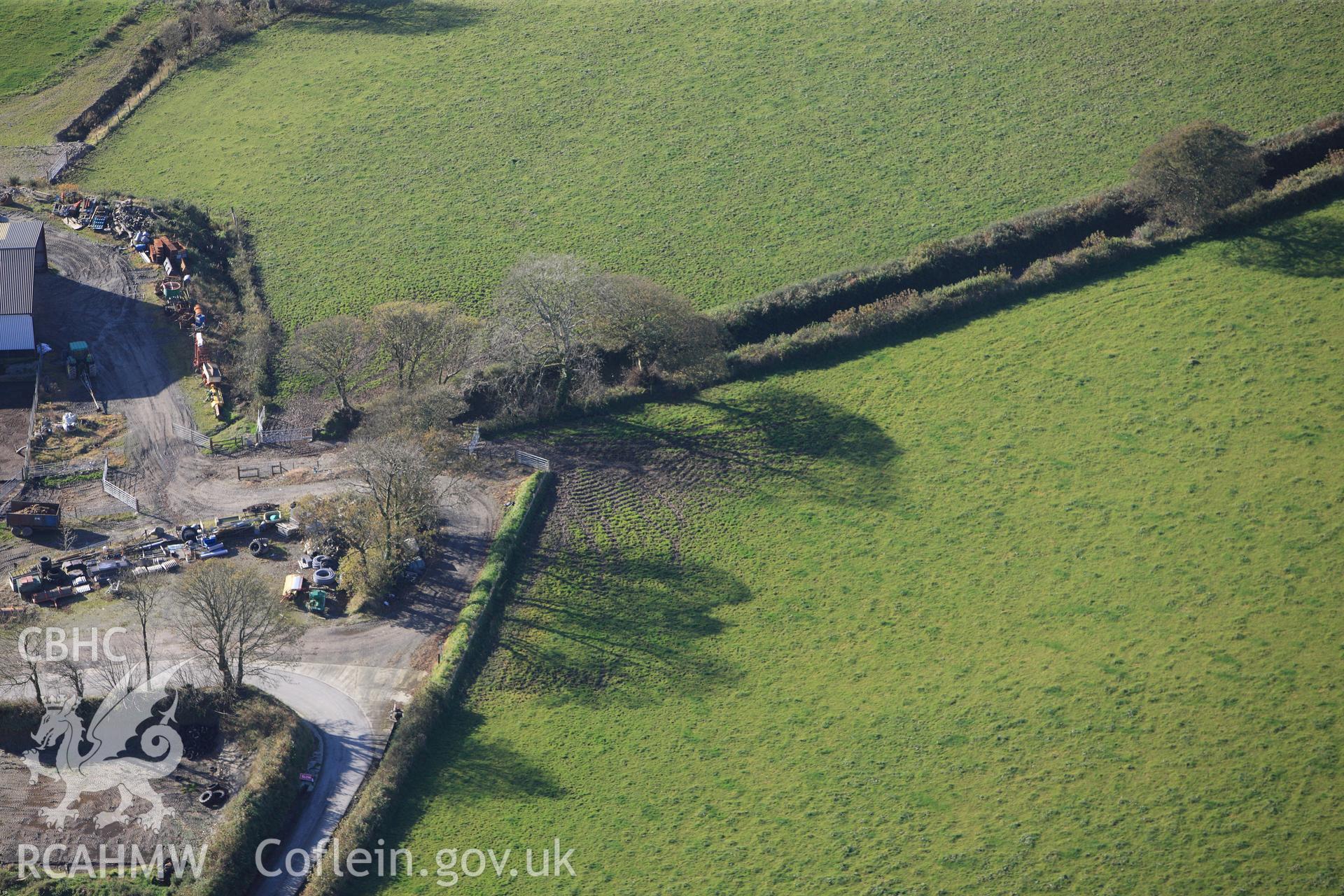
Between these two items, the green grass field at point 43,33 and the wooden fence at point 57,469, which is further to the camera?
the green grass field at point 43,33

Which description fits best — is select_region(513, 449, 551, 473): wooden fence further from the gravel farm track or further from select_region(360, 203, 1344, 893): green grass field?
select_region(360, 203, 1344, 893): green grass field

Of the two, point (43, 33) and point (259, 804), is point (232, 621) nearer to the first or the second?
point (259, 804)

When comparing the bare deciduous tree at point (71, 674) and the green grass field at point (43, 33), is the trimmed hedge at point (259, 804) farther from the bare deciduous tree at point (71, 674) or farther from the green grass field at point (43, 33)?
the green grass field at point (43, 33)

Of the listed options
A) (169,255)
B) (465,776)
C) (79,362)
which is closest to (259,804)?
(465,776)

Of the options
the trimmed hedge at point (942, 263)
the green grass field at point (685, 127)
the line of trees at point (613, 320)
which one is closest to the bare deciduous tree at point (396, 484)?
the line of trees at point (613, 320)

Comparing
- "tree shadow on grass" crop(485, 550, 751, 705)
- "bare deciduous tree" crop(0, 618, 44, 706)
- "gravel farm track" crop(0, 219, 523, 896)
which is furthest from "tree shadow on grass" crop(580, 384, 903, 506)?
"bare deciduous tree" crop(0, 618, 44, 706)

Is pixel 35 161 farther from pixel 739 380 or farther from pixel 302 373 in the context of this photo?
pixel 739 380
